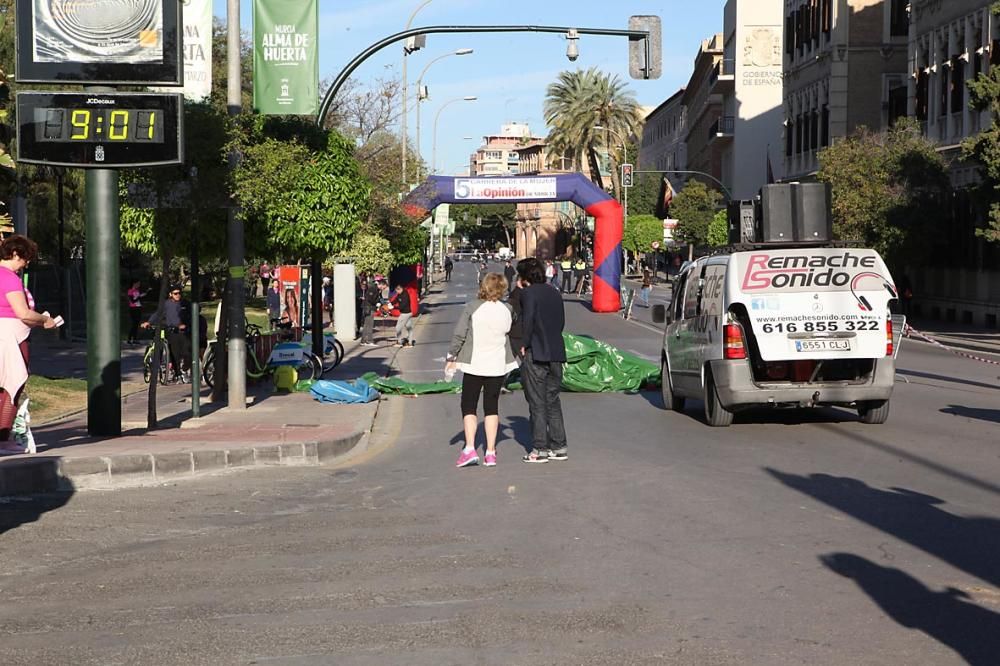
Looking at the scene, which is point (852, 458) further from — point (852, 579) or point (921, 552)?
point (852, 579)

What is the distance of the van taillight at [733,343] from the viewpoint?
15.0 meters

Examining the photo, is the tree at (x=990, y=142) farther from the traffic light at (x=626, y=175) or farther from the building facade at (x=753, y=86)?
the traffic light at (x=626, y=175)

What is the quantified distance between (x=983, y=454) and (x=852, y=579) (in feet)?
19.9

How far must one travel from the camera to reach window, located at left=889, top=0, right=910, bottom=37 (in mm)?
53469

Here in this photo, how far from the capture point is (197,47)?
1689 centimetres

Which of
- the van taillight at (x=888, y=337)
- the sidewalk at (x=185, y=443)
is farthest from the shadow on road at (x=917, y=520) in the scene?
the sidewalk at (x=185, y=443)

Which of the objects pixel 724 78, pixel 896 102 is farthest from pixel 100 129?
pixel 724 78

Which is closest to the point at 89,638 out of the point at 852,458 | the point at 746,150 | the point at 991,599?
the point at 991,599

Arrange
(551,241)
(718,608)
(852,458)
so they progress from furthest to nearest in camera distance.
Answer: (551,241) → (852,458) → (718,608)

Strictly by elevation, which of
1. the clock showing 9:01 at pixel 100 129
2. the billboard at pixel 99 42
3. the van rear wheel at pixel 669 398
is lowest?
the van rear wheel at pixel 669 398

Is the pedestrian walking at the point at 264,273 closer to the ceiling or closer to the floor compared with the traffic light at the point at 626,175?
closer to the floor

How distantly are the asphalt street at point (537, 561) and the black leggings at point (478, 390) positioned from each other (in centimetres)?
55

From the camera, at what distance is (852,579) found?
7.41m

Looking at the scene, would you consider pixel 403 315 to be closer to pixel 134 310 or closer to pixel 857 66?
pixel 134 310
